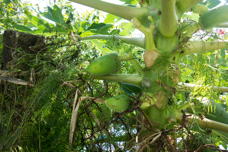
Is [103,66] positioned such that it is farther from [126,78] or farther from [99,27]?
[99,27]

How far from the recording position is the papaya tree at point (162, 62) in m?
1.15

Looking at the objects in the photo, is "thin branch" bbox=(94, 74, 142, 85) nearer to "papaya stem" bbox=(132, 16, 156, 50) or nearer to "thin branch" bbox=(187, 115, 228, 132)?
"papaya stem" bbox=(132, 16, 156, 50)

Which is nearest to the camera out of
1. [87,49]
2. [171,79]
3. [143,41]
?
[171,79]

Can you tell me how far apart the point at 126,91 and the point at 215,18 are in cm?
45

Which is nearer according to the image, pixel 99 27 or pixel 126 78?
pixel 126 78

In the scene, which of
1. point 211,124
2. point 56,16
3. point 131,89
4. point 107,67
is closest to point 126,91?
point 131,89

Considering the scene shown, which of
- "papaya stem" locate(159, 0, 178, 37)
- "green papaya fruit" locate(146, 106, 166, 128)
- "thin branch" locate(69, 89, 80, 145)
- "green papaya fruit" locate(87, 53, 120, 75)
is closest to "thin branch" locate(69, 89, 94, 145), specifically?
"thin branch" locate(69, 89, 80, 145)

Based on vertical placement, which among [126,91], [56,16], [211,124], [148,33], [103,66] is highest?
[56,16]

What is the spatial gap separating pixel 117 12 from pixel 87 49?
1.02ft

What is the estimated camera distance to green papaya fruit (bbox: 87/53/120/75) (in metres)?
1.24

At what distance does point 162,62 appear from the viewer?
1206 mm

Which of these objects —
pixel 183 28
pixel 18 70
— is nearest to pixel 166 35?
pixel 183 28

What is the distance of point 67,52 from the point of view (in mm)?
1390

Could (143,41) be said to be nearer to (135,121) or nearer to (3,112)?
(135,121)
